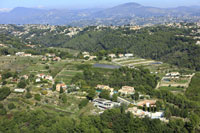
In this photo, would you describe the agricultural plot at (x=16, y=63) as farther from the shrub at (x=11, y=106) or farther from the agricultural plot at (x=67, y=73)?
the shrub at (x=11, y=106)

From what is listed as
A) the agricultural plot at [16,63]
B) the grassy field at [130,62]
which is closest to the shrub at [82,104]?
the agricultural plot at [16,63]

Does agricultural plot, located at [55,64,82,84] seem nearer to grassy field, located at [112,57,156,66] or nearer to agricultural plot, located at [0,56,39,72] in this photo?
agricultural plot, located at [0,56,39,72]

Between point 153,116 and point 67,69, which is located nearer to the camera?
point 153,116

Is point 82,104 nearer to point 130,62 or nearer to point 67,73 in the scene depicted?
point 67,73

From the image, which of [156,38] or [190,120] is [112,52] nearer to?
[156,38]

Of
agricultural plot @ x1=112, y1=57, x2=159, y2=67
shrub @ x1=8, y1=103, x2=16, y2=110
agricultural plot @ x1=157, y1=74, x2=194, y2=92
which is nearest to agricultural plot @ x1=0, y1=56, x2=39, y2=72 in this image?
shrub @ x1=8, y1=103, x2=16, y2=110

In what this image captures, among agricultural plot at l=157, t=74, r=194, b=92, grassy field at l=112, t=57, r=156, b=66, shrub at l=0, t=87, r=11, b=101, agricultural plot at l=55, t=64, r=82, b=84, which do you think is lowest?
agricultural plot at l=157, t=74, r=194, b=92

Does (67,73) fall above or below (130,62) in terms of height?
above

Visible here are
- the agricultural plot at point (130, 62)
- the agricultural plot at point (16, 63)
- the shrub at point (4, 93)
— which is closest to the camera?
the shrub at point (4, 93)

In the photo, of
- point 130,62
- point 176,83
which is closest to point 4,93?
point 176,83

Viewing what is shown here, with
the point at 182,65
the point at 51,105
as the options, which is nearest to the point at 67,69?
the point at 51,105

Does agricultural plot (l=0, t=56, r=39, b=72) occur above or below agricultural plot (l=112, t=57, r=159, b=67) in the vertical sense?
above
